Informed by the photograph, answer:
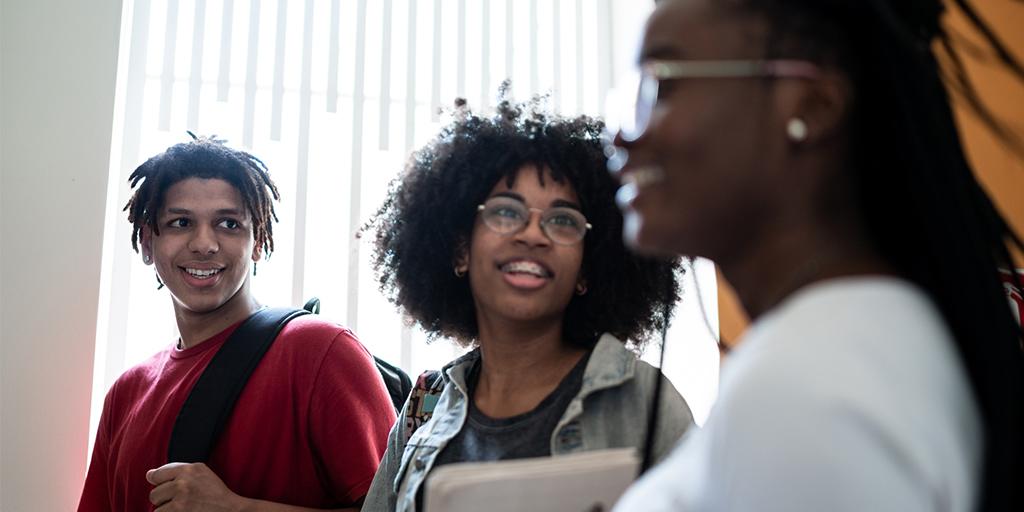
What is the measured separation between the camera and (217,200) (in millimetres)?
2482

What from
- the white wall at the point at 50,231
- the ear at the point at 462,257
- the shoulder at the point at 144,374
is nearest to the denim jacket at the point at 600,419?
the ear at the point at 462,257

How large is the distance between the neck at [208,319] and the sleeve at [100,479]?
1.04 ft

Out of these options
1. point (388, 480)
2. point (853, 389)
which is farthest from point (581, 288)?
point (853, 389)

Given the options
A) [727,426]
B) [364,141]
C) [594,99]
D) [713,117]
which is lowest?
[727,426]

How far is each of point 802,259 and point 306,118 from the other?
10.3 feet

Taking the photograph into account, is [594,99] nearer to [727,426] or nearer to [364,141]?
[364,141]

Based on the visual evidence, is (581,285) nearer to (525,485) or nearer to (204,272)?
(525,485)

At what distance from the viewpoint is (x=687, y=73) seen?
0.85 meters

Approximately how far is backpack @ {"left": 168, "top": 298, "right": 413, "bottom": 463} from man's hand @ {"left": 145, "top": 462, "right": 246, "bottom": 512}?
0.09 m

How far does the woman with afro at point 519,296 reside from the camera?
1.58 meters

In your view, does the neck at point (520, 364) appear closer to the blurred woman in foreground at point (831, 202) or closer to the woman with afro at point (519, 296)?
the woman with afro at point (519, 296)

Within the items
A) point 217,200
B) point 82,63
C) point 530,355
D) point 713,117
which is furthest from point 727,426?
point 82,63

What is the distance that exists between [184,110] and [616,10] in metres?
2.11

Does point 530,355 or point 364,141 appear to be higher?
point 364,141
